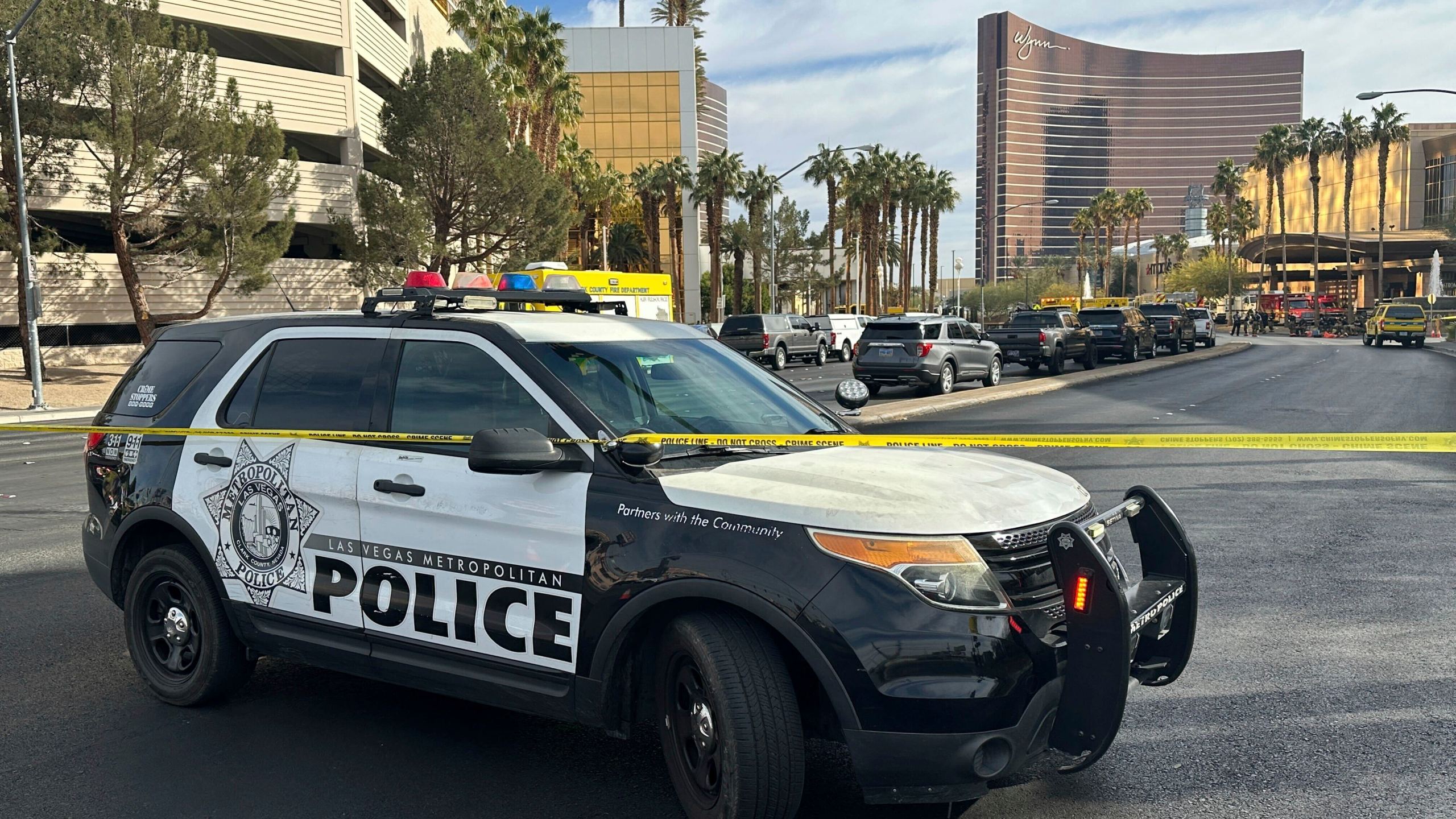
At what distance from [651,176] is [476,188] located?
3540cm

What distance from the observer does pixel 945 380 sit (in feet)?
72.3

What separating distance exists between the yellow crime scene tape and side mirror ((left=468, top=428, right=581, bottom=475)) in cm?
12

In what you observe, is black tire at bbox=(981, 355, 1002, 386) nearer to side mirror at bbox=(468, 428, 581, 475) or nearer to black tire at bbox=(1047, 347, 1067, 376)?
black tire at bbox=(1047, 347, 1067, 376)

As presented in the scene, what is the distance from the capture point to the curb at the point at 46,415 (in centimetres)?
2258

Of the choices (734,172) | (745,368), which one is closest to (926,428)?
(745,368)

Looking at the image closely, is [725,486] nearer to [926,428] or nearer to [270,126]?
[926,428]

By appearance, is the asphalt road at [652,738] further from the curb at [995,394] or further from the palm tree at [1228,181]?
the palm tree at [1228,181]

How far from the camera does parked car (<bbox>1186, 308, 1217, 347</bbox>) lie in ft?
138

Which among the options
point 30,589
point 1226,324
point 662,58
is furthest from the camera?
point 1226,324

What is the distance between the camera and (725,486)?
350 cm

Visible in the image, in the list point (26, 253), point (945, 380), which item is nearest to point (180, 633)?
point (945, 380)

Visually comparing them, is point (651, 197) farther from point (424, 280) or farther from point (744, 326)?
point (424, 280)

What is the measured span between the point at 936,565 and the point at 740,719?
73 centimetres

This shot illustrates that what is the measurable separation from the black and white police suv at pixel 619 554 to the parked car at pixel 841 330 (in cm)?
3820
